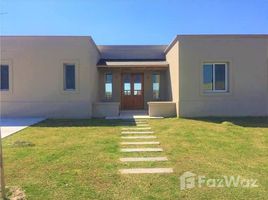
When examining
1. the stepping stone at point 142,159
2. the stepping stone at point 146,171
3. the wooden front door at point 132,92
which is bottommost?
the stepping stone at point 146,171

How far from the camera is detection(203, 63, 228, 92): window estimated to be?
16.9 meters

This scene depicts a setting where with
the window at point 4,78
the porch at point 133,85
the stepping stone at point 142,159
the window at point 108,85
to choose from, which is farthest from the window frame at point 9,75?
the stepping stone at point 142,159

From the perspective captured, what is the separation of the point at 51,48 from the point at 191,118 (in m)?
8.42

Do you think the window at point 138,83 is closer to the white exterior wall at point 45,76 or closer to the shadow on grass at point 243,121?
the white exterior wall at point 45,76

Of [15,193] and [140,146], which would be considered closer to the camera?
[15,193]

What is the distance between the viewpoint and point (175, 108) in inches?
687

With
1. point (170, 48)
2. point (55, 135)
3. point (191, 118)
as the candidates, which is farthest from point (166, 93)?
point (55, 135)

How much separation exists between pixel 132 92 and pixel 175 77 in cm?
508

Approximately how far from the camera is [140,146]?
371 inches

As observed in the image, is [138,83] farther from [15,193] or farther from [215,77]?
[15,193]

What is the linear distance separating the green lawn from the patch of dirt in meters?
0.12

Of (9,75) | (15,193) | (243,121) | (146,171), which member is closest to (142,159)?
(146,171)

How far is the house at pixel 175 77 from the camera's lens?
54.7 feet

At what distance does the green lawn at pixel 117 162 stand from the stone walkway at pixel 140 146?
0.77 ft
